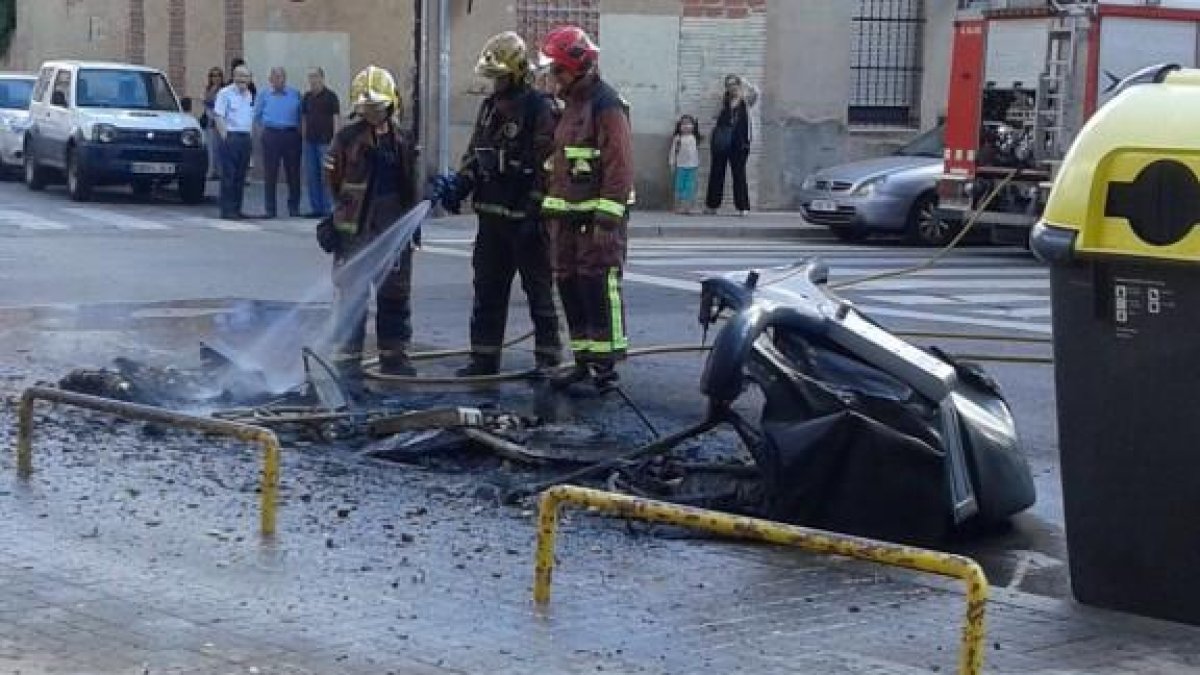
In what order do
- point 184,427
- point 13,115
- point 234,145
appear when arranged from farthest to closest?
point 13,115
point 234,145
point 184,427

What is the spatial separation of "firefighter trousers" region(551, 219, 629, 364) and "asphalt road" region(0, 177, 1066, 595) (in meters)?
0.43

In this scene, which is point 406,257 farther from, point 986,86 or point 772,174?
point 772,174

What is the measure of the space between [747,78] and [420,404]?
1747 centimetres

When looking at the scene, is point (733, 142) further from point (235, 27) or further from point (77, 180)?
point (235, 27)

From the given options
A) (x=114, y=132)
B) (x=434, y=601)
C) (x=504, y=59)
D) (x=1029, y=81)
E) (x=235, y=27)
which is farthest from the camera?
(x=235, y=27)

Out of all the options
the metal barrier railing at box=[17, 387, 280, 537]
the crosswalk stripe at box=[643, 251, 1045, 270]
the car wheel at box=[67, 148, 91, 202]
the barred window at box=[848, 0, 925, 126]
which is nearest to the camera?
the metal barrier railing at box=[17, 387, 280, 537]

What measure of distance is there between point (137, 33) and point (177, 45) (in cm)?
153

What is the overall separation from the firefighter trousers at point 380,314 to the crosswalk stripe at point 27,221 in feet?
38.0

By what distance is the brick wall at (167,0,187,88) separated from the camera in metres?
33.9

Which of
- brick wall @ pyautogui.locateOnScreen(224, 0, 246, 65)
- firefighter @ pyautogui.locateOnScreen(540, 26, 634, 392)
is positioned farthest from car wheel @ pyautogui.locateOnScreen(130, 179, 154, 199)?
firefighter @ pyautogui.locateOnScreen(540, 26, 634, 392)

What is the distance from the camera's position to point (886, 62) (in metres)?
29.2

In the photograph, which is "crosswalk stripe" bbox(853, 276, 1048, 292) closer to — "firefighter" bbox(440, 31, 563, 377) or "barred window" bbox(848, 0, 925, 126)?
A: "firefighter" bbox(440, 31, 563, 377)

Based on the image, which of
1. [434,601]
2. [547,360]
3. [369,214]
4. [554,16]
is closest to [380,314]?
[369,214]

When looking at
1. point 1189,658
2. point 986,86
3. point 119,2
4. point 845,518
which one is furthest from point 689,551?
point 119,2
